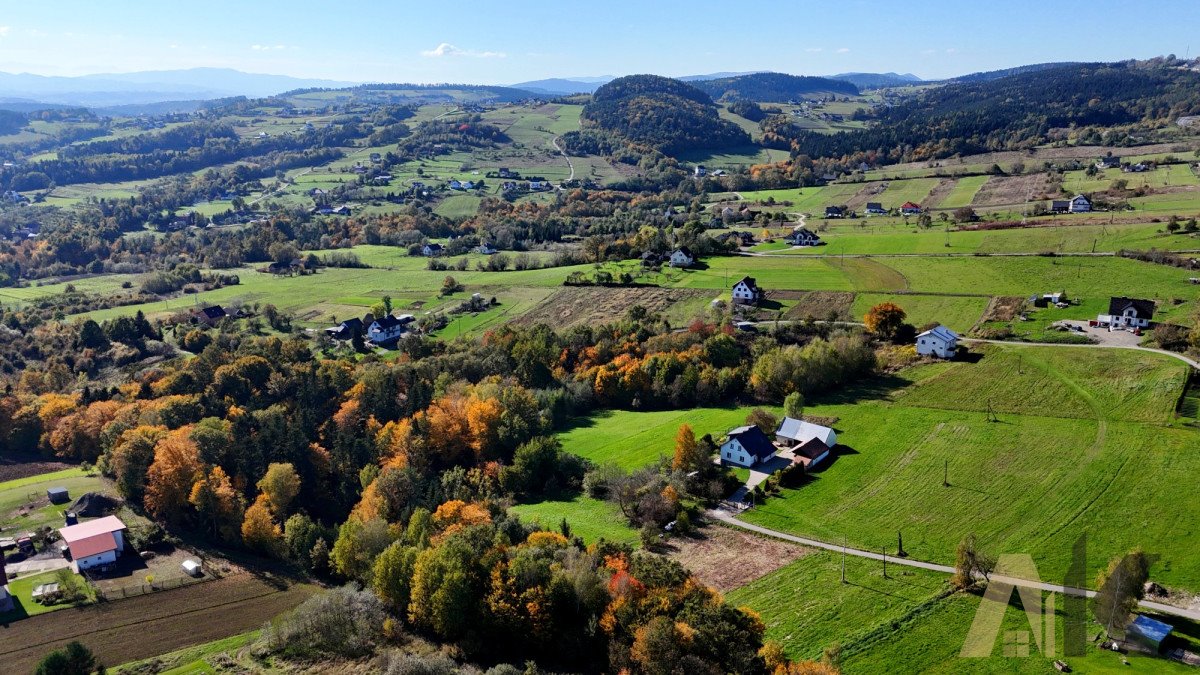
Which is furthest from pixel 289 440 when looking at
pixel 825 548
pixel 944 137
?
pixel 944 137

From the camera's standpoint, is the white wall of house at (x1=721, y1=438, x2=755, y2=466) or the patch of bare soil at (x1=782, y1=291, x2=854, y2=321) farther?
the patch of bare soil at (x1=782, y1=291, x2=854, y2=321)

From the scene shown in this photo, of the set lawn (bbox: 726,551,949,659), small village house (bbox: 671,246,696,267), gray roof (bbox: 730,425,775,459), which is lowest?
lawn (bbox: 726,551,949,659)

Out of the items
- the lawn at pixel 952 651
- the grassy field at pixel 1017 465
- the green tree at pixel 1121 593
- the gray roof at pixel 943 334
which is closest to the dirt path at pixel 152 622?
the grassy field at pixel 1017 465

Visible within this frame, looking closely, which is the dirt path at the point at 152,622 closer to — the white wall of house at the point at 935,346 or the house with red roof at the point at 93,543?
the house with red roof at the point at 93,543

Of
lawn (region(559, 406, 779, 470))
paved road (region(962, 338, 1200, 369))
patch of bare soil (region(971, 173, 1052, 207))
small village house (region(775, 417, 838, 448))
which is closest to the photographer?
small village house (region(775, 417, 838, 448))

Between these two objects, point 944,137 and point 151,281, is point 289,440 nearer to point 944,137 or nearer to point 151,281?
point 151,281

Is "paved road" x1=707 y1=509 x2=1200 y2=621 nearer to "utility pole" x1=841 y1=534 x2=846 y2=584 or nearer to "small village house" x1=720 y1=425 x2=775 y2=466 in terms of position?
"utility pole" x1=841 y1=534 x2=846 y2=584

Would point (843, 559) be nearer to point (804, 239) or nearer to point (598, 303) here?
point (598, 303)

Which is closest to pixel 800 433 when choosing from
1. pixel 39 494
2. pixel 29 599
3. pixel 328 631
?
pixel 328 631

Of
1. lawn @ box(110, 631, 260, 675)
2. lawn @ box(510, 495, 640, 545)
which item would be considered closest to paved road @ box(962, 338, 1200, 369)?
lawn @ box(510, 495, 640, 545)
